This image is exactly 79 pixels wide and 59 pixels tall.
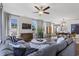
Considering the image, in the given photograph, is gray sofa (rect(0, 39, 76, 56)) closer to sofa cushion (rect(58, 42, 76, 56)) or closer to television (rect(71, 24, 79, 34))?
sofa cushion (rect(58, 42, 76, 56))

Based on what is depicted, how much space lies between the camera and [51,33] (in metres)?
2.21

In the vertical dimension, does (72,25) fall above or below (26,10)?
below

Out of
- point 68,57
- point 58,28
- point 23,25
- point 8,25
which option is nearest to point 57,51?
point 68,57

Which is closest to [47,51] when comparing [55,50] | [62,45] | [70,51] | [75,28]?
[55,50]

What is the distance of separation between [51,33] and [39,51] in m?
0.35

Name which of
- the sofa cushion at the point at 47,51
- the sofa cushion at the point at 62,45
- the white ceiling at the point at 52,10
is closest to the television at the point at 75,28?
the white ceiling at the point at 52,10

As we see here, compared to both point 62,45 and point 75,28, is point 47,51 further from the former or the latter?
point 75,28

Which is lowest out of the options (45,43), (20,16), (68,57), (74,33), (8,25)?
(68,57)

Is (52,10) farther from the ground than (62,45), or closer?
farther from the ground

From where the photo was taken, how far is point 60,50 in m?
2.12

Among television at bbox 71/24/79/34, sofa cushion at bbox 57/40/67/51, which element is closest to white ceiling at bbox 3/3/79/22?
television at bbox 71/24/79/34

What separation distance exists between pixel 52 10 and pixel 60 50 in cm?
63

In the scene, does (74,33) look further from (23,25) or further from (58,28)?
(23,25)

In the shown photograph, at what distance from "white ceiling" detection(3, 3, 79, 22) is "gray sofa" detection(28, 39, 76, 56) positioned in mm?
406
